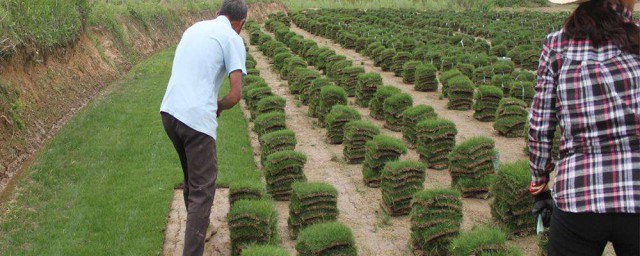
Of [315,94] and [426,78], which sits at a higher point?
[315,94]

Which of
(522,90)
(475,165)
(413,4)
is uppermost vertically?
(475,165)

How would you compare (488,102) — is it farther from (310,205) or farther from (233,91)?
(233,91)

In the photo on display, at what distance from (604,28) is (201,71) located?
3.34 metres

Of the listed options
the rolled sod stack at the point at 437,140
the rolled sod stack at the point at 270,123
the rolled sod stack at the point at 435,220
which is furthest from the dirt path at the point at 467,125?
the rolled sod stack at the point at 435,220

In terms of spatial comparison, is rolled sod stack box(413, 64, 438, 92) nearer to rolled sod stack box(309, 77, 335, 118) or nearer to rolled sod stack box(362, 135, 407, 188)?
rolled sod stack box(309, 77, 335, 118)

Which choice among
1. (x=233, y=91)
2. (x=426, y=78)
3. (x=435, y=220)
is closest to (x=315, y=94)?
(x=426, y=78)

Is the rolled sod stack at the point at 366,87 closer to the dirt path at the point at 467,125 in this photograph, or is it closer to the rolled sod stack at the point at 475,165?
the dirt path at the point at 467,125

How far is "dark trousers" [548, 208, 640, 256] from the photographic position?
122 inches

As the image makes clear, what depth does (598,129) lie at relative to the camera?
10.4 feet

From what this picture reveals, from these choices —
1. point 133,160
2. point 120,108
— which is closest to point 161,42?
point 120,108

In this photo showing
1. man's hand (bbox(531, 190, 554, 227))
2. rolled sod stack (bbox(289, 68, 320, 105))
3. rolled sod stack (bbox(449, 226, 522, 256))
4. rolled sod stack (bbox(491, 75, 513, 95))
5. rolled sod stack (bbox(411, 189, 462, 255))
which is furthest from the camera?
rolled sod stack (bbox(289, 68, 320, 105))

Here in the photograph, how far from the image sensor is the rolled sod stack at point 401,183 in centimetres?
826

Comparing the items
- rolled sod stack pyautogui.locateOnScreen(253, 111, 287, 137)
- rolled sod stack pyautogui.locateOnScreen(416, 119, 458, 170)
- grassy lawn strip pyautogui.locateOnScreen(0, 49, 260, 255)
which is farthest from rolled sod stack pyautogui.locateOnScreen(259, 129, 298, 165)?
rolled sod stack pyautogui.locateOnScreen(416, 119, 458, 170)

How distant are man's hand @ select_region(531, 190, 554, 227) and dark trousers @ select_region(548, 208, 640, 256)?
29 centimetres
